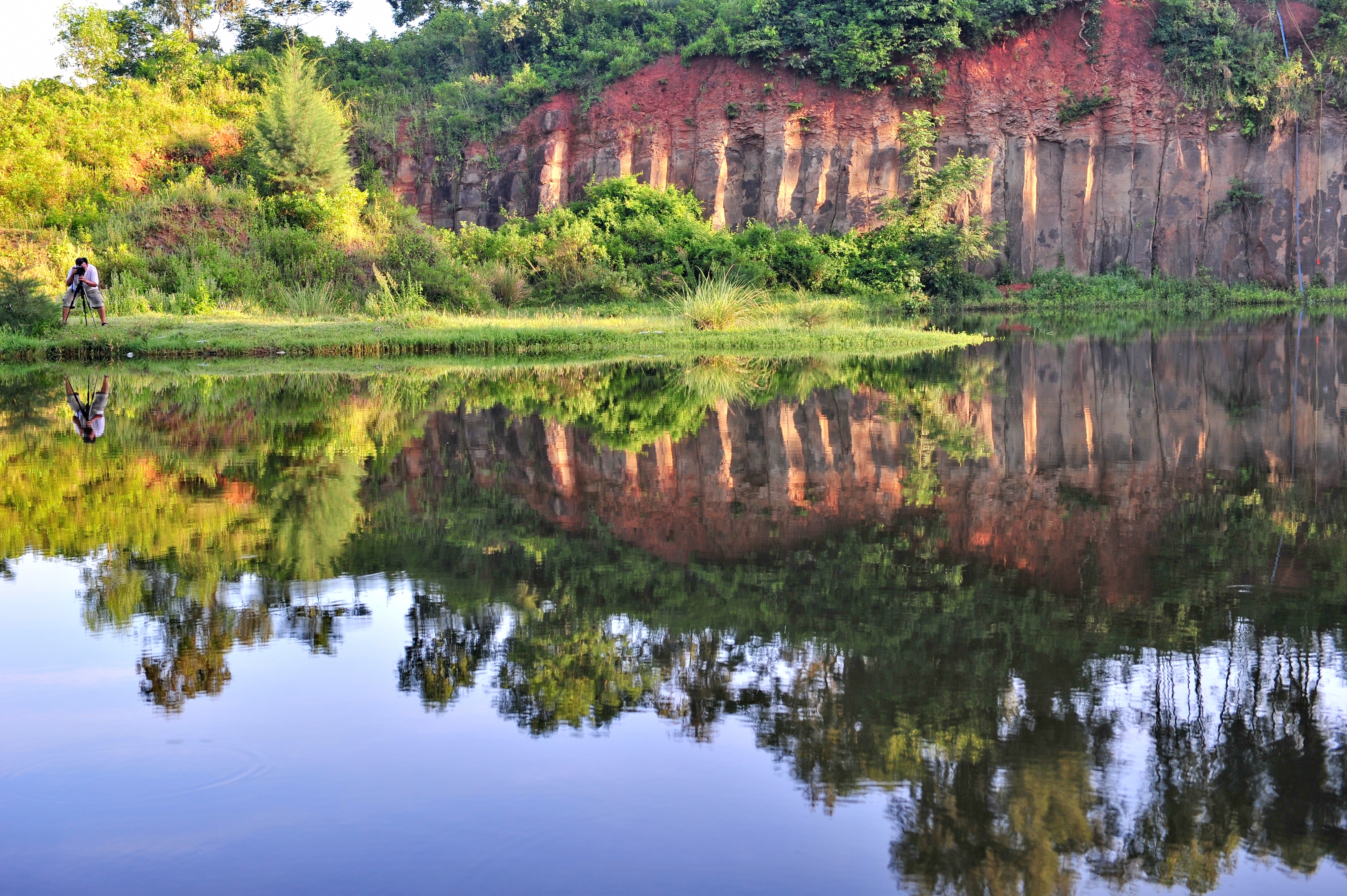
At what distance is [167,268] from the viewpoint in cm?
3011

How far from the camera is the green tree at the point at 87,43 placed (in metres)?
50.2

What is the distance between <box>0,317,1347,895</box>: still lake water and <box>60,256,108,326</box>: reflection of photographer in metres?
14.0

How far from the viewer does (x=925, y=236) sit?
42.0 metres

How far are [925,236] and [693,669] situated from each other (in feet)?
128

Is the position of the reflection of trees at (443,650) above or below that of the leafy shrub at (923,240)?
below

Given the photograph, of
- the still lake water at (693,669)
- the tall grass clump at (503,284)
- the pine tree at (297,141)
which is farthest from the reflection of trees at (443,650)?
the pine tree at (297,141)

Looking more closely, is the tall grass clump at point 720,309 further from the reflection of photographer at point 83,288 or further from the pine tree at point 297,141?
the pine tree at point 297,141

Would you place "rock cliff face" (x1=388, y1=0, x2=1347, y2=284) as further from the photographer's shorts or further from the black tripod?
the photographer's shorts

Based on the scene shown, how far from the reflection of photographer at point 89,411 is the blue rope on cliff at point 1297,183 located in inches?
1701

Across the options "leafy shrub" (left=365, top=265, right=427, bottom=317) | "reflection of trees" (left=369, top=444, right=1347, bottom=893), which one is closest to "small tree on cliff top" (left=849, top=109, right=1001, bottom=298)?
"leafy shrub" (left=365, top=265, right=427, bottom=317)

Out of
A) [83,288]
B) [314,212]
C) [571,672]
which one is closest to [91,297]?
[83,288]

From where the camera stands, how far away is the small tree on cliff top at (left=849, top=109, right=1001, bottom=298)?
131ft

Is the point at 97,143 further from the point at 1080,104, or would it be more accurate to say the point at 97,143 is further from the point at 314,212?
the point at 1080,104

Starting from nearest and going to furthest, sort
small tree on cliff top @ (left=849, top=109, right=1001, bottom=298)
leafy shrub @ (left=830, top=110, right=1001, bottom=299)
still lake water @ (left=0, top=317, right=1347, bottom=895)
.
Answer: still lake water @ (left=0, top=317, right=1347, bottom=895) → leafy shrub @ (left=830, top=110, right=1001, bottom=299) → small tree on cliff top @ (left=849, top=109, right=1001, bottom=298)
